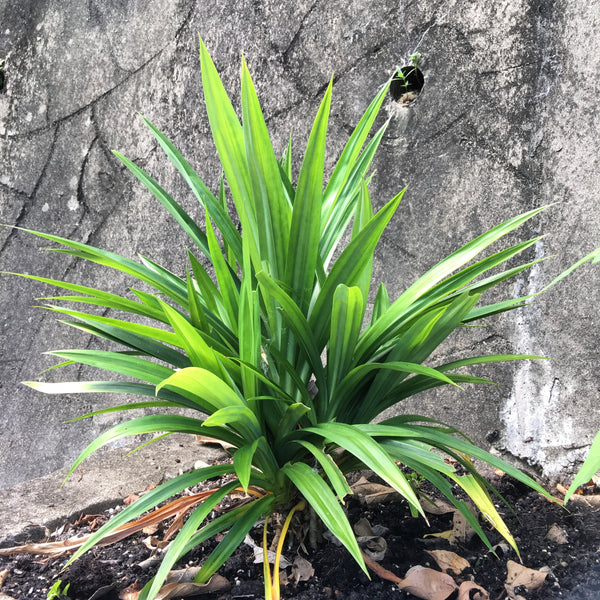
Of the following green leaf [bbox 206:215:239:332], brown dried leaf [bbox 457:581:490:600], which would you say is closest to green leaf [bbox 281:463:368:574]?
brown dried leaf [bbox 457:581:490:600]

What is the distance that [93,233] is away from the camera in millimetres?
2391

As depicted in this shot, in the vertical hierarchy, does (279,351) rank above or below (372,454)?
above

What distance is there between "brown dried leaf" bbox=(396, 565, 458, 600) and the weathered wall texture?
2.14 feet

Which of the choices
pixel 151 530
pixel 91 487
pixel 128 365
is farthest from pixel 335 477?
Result: pixel 91 487

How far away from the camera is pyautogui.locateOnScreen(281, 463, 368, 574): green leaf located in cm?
74

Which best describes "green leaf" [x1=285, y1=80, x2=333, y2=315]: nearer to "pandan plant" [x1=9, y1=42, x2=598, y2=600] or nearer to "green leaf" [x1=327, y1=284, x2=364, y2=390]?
"pandan plant" [x1=9, y1=42, x2=598, y2=600]

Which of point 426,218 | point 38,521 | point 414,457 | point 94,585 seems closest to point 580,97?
point 426,218

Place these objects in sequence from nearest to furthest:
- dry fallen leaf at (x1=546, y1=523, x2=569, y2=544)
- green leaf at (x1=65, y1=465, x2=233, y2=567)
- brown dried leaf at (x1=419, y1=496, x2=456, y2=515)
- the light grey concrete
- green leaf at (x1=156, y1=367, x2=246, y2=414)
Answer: green leaf at (x1=156, y1=367, x2=246, y2=414) < green leaf at (x1=65, y1=465, x2=233, y2=567) < dry fallen leaf at (x1=546, y1=523, x2=569, y2=544) < brown dried leaf at (x1=419, y1=496, x2=456, y2=515) < the light grey concrete

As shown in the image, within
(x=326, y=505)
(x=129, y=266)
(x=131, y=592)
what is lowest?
(x=131, y=592)

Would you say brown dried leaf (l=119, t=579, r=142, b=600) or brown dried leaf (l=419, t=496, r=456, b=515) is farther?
brown dried leaf (l=419, t=496, r=456, b=515)

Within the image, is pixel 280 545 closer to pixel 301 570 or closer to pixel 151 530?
pixel 301 570

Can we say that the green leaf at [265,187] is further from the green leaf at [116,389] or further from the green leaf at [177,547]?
the green leaf at [177,547]

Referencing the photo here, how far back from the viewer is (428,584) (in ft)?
2.95

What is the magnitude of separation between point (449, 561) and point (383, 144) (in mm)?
1175
